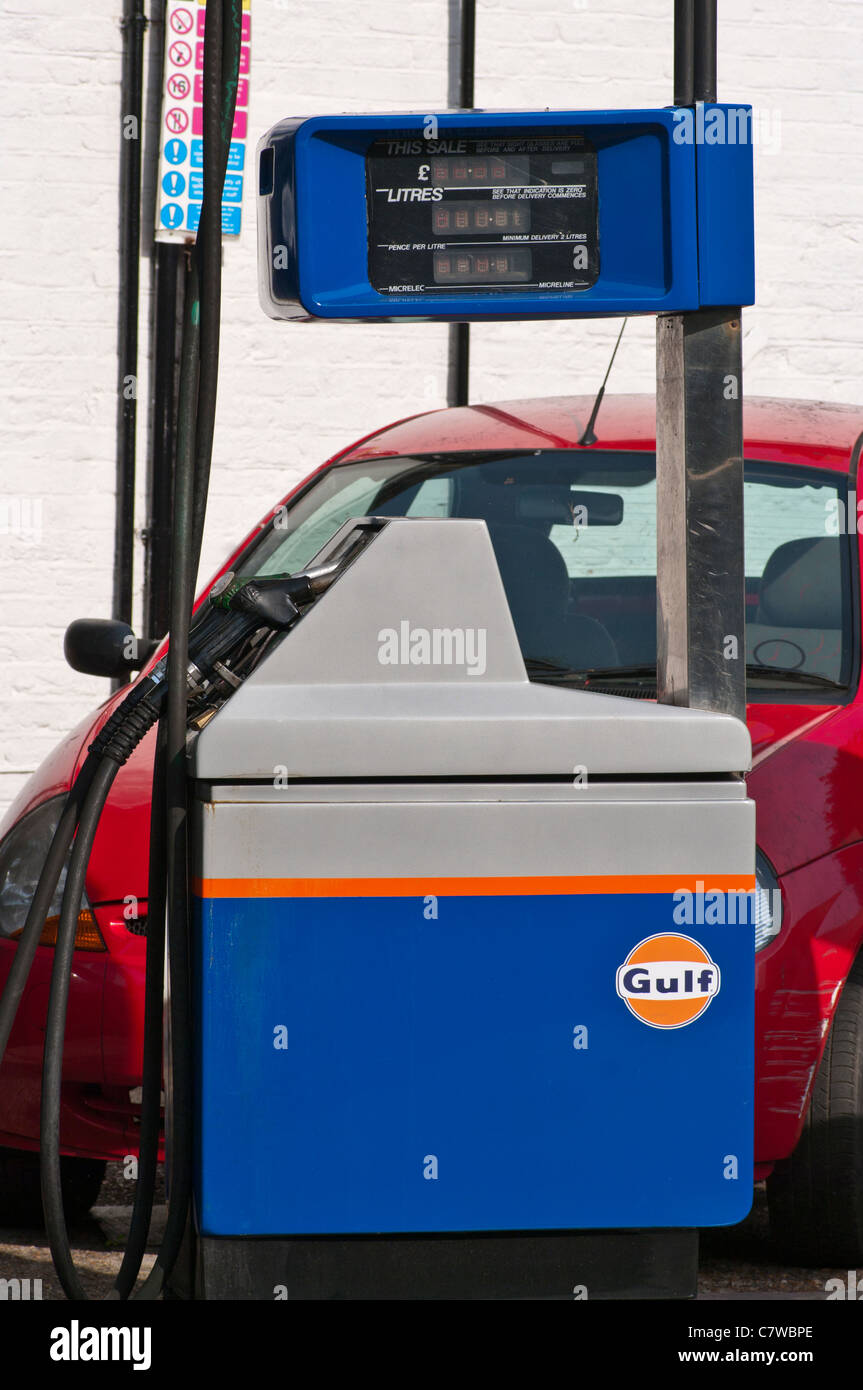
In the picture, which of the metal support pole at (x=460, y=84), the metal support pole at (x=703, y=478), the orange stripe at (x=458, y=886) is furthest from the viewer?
the metal support pole at (x=460, y=84)

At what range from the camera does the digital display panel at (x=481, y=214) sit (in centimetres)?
175

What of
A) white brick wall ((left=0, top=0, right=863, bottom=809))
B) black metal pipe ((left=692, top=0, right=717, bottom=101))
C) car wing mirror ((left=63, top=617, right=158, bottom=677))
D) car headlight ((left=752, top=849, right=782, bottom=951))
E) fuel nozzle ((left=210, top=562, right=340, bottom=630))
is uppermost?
white brick wall ((left=0, top=0, right=863, bottom=809))

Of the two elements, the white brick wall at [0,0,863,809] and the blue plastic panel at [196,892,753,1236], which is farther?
the white brick wall at [0,0,863,809]

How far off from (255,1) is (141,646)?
193 inches

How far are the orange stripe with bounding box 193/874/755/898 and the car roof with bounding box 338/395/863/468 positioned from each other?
6.91ft

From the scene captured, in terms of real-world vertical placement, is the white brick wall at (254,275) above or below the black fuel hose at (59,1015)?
above

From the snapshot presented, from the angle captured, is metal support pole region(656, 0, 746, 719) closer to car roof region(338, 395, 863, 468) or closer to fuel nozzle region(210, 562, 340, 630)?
fuel nozzle region(210, 562, 340, 630)

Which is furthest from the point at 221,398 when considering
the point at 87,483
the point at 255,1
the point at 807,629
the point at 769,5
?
the point at 807,629

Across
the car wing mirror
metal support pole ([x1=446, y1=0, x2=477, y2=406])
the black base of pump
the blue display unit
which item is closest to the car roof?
the car wing mirror

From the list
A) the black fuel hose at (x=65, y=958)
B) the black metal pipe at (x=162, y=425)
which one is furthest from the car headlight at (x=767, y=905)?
the black metal pipe at (x=162, y=425)

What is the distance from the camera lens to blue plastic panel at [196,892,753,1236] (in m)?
1.70

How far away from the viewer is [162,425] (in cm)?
749

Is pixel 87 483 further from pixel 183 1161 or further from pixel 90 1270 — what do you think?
pixel 183 1161

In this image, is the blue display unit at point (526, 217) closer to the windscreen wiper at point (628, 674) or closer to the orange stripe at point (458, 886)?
the orange stripe at point (458, 886)
